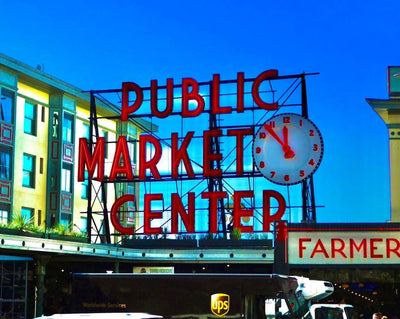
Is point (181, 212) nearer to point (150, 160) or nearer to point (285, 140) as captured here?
point (150, 160)

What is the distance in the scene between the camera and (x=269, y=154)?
51.7 m

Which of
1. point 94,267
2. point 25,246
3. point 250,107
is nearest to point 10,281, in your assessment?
point 94,267

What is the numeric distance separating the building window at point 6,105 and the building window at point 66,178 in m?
7.63

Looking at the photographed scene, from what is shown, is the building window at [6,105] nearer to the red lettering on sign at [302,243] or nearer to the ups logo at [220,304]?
the red lettering on sign at [302,243]

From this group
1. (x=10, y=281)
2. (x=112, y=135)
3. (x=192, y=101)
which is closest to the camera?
(x=10, y=281)

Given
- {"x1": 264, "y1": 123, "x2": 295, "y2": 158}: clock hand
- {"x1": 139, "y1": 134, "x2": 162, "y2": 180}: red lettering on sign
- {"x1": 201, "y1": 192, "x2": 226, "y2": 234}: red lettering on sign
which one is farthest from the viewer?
{"x1": 139, "y1": 134, "x2": 162, "y2": 180}: red lettering on sign

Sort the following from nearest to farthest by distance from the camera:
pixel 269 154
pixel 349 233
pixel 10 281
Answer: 1. pixel 349 233
2. pixel 10 281
3. pixel 269 154

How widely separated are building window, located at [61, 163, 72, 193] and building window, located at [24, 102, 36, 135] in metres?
4.12

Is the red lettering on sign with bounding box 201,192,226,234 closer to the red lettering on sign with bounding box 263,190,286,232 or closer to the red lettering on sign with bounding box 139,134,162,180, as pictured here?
the red lettering on sign with bounding box 263,190,286,232

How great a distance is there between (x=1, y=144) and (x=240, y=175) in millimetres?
15791

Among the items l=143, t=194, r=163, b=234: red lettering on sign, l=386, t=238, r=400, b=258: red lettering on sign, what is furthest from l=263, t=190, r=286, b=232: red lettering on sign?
l=386, t=238, r=400, b=258: red lettering on sign

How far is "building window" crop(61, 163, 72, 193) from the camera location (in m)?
63.6

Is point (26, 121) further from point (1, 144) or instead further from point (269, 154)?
point (269, 154)

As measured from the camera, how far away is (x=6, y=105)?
5694 centimetres
